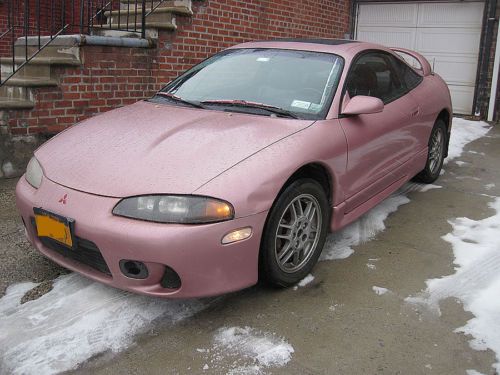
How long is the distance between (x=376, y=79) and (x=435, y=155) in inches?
60.7

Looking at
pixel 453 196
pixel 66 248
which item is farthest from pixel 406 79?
pixel 66 248

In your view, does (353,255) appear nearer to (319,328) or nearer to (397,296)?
(397,296)

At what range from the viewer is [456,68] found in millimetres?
9641

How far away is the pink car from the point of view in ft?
8.14

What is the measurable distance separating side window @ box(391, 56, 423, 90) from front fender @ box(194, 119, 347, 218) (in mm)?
1538

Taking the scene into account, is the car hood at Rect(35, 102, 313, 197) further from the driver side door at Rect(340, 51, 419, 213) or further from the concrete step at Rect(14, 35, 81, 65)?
the concrete step at Rect(14, 35, 81, 65)

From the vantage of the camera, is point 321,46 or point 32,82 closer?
point 321,46

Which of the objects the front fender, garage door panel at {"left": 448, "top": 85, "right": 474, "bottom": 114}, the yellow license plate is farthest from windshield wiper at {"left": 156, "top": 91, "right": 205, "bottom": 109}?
garage door panel at {"left": 448, "top": 85, "right": 474, "bottom": 114}

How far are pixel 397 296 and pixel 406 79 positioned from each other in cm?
230

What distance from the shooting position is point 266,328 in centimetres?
265

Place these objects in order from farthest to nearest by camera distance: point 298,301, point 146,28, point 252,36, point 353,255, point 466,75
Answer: point 466,75 < point 252,36 < point 146,28 < point 353,255 < point 298,301

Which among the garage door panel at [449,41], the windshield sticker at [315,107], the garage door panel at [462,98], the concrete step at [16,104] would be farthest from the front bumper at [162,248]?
the garage door panel at [449,41]

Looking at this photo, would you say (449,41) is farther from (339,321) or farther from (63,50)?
(339,321)

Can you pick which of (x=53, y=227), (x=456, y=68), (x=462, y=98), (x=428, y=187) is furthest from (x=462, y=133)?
(x=53, y=227)
